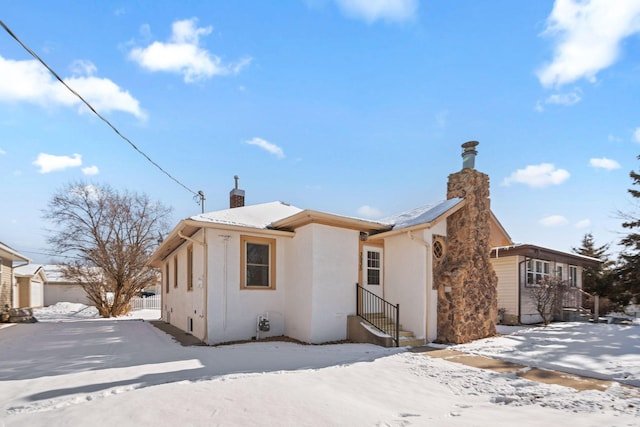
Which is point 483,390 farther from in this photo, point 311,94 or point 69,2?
point 69,2

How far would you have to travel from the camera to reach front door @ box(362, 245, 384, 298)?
A: 1064cm

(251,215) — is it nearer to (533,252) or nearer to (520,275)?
(520,275)

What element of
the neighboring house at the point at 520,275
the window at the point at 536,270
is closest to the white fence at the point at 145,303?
the neighboring house at the point at 520,275

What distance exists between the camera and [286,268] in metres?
10.5

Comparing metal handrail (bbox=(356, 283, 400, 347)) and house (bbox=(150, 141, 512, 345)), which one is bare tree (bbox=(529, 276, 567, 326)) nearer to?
house (bbox=(150, 141, 512, 345))

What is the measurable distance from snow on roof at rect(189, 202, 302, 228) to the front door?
2948 mm

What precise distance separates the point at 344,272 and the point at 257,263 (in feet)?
8.20

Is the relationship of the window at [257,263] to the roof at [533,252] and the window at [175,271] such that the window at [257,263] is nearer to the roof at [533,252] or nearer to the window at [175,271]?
the window at [175,271]

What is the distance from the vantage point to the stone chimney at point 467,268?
9.68 meters

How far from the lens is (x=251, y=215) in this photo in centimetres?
1078

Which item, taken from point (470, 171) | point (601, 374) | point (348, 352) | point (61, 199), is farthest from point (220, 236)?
point (61, 199)

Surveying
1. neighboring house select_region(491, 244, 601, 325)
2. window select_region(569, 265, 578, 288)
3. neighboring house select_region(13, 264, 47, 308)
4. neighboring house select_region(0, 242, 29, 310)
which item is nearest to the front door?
neighboring house select_region(491, 244, 601, 325)

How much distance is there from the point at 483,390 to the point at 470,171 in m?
6.99

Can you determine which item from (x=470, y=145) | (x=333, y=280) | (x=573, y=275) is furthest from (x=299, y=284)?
(x=573, y=275)
